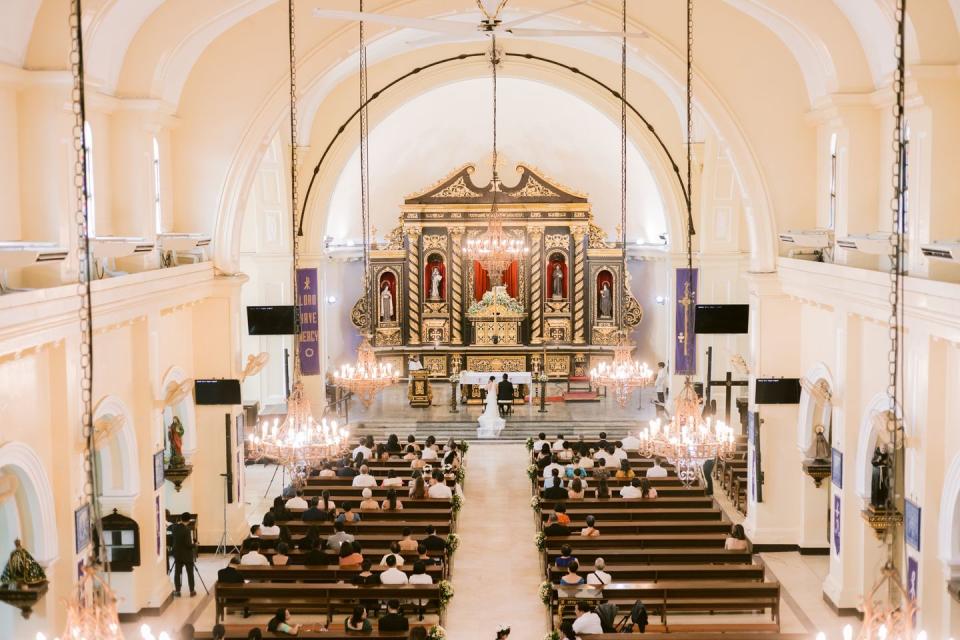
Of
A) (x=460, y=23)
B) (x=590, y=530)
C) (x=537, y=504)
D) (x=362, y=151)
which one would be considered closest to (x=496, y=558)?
(x=537, y=504)

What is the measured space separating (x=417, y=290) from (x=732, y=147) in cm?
1648

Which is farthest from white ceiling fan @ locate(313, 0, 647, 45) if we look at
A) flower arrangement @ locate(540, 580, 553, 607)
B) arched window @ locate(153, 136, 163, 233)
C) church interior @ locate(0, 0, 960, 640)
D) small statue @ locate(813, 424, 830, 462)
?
small statue @ locate(813, 424, 830, 462)

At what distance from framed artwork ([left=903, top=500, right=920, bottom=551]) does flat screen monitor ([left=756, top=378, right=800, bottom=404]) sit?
487cm

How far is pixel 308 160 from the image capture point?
24.0m

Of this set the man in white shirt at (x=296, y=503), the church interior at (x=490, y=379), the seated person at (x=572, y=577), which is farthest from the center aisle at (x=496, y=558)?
the man in white shirt at (x=296, y=503)

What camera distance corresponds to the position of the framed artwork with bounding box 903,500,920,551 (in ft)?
41.2

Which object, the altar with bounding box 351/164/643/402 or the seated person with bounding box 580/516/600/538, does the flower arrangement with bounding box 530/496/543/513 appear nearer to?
the seated person with bounding box 580/516/600/538

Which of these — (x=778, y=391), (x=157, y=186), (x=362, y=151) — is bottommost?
(x=778, y=391)

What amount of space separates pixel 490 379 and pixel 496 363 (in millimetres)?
4760

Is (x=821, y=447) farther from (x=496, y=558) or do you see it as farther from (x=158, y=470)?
(x=158, y=470)

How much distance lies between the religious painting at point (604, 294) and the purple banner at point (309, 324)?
10996mm

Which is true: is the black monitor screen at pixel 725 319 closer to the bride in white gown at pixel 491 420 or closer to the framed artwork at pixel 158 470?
the framed artwork at pixel 158 470

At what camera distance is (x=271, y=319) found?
61.9 ft

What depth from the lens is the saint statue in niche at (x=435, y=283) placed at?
33.0 metres
